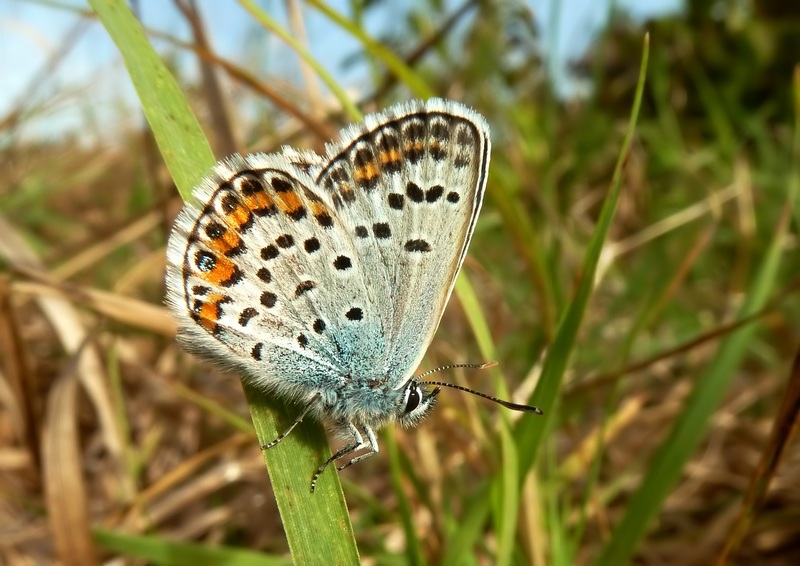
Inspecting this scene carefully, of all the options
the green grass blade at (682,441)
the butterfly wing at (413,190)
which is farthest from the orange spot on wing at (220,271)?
the green grass blade at (682,441)

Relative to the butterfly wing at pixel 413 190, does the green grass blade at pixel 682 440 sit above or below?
below

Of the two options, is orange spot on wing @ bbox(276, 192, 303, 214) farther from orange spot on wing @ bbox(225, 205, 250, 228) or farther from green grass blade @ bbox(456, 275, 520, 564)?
green grass blade @ bbox(456, 275, 520, 564)

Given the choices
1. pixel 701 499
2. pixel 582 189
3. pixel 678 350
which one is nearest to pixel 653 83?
pixel 582 189

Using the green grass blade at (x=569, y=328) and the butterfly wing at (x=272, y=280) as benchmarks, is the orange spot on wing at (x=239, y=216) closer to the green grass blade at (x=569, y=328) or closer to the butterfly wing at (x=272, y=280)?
the butterfly wing at (x=272, y=280)

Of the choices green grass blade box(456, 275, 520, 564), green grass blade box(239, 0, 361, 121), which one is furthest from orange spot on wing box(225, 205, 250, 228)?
green grass blade box(456, 275, 520, 564)

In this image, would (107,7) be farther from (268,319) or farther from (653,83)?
(653,83)

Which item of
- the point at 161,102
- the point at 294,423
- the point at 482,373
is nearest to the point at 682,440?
the point at 482,373
